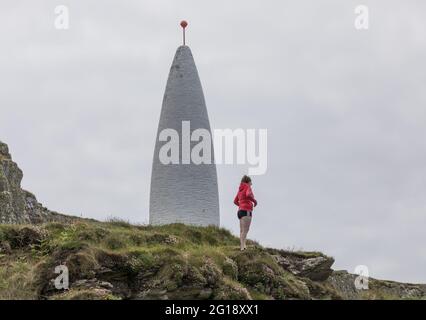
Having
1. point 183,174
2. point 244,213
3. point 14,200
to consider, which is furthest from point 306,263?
point 14,200

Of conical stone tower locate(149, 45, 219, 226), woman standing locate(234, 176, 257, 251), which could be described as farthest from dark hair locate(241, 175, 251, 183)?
conical stone tower locate(149, 45, 219, 226)

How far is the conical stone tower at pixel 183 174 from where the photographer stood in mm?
26359

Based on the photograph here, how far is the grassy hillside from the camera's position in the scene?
1367 centimetres

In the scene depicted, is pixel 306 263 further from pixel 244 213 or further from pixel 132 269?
pixel 132 269

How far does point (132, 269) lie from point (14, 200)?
1024 centimetres

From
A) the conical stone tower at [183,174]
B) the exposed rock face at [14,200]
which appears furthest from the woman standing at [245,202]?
the conical stone tower at [183,174]

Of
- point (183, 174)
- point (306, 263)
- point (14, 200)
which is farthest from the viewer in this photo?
point (183, 174)

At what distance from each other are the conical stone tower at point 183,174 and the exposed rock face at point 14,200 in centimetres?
509

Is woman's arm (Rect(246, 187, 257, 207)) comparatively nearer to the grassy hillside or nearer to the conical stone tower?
the grassy hillside

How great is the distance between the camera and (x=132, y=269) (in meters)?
14.6

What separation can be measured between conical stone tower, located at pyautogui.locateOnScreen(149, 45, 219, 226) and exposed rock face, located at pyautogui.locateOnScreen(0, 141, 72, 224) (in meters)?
5.09
